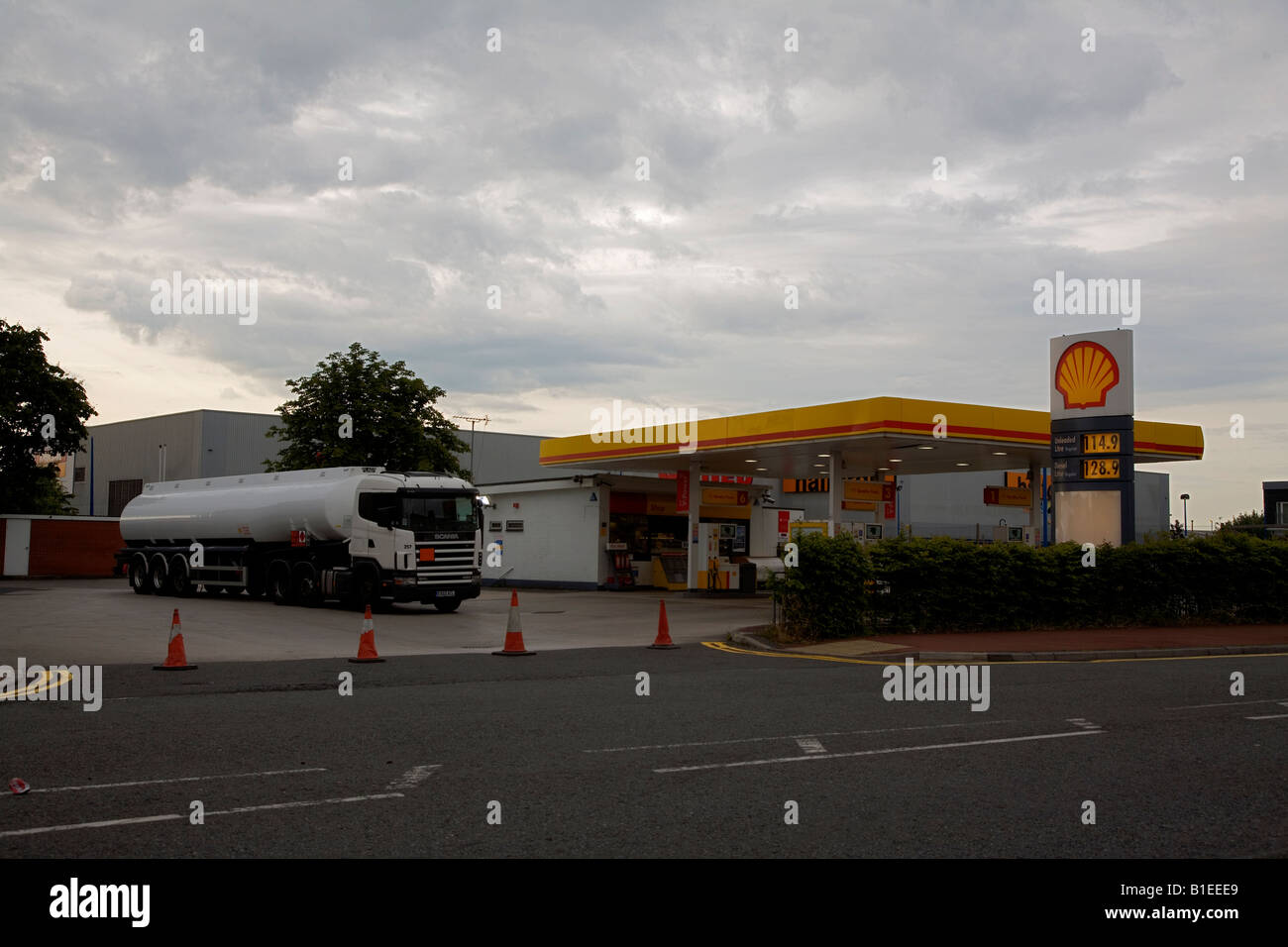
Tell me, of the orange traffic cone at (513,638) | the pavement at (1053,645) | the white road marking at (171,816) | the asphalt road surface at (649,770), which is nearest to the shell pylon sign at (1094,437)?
the pavement at (1053,645)

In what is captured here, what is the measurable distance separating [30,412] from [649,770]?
154 feet

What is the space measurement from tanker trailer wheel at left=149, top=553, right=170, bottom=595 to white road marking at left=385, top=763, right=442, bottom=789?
91.4 feet

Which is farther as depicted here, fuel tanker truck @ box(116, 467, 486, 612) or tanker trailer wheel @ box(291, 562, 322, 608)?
tanker trailer wheel @ box(291, 562, 322, 608)

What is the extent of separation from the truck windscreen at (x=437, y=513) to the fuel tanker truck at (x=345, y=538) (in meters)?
0.02

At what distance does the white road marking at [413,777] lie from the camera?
7.29 m

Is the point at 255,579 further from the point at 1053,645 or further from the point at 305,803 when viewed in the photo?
the point at 305,803

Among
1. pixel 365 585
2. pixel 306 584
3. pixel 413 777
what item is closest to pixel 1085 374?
pixel 365 585

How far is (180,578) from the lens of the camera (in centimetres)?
3216

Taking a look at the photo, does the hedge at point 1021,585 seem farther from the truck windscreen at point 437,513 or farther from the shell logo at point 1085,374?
the truck windscreen at point 437,513

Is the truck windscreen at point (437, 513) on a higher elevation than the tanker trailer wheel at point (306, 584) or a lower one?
higher

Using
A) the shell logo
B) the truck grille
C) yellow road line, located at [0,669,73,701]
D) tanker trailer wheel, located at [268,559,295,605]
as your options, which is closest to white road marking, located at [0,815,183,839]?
yellow road line, located at [0,669,73,701]

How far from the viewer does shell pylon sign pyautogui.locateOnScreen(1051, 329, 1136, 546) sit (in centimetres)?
2316

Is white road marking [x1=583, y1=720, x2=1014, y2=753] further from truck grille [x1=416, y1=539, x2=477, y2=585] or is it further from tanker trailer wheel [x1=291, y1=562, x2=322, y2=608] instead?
tanker trailer wheel [x1=291, y1=562, x2=322, y2=608]
